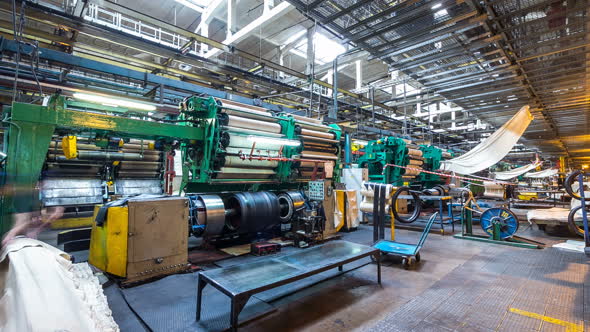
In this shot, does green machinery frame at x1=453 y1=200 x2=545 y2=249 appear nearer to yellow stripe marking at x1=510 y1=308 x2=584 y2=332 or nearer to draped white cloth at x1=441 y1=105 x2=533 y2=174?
draped white cloth at x1=441 y1=105 x2=533 y2=174

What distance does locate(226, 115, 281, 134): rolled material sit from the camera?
4.80m

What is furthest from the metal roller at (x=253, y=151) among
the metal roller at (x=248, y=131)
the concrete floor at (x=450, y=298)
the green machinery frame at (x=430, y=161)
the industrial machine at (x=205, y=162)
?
the green machinery frame at (x=430, y=161)

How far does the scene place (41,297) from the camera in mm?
1713

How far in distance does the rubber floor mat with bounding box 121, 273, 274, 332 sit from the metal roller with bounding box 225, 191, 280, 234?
1.62 metres

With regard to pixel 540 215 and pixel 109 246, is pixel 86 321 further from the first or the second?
pixel 540 215

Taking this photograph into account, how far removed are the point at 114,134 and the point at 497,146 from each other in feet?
24.8

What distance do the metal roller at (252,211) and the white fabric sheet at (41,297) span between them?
2.69m

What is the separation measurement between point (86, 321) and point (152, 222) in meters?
1.93

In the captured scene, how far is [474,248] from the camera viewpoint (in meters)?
5.33

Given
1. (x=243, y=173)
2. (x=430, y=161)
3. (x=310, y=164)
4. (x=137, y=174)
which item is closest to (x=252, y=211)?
(x=243, y=173)

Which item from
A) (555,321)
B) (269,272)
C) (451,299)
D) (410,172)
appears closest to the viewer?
(555,321)

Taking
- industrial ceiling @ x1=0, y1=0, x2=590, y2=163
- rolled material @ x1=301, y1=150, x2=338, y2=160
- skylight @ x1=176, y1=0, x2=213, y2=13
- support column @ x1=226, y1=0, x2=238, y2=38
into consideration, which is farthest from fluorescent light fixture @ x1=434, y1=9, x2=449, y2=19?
skylight @ x1=176, y1=0, x2=213, y2=13

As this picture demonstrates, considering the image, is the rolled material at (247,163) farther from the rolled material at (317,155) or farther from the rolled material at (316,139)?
the rolled material at (316,139)

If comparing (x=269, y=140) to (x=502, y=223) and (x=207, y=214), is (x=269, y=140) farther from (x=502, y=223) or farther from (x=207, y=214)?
(x=502, y=223)
